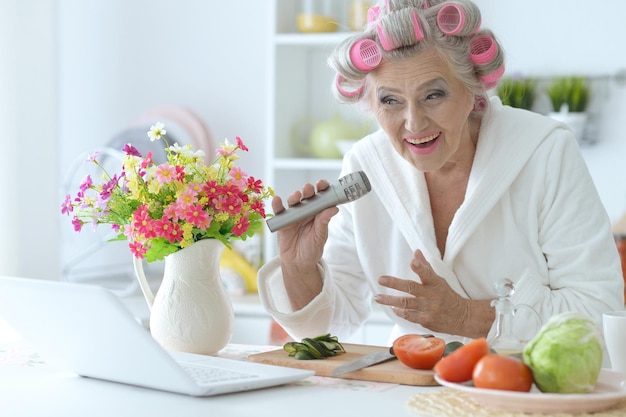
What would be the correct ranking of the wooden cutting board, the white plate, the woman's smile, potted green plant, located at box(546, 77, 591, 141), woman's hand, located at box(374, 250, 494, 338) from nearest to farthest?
the white plate, the wooden cutting board, woman's hand, located at box(374, 250, 494, 338), the woman's smile, potted green plant, located at box(546, 77, 591, 141)

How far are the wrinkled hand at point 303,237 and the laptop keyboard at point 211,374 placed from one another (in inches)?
15.5

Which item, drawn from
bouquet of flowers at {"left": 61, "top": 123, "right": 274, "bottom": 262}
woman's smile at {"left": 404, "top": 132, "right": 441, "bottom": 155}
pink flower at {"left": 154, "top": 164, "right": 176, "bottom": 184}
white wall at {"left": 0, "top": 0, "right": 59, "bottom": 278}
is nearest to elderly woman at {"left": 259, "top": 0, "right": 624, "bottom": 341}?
woman's smile at {"left": 404, "top": 132, "right": 441, "bottom": 155}

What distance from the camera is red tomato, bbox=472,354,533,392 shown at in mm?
1280

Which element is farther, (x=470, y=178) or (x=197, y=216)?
(x=470, y=178)

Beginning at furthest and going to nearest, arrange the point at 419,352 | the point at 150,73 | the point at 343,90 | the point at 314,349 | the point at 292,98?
the point at 150,73 → the point at 292,98 → the point at 343,90 → the point at 314,349 → the point at 419,352

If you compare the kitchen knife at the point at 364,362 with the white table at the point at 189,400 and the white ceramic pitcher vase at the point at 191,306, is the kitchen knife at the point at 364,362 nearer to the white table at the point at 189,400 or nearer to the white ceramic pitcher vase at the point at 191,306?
the white table at the point at 189,400

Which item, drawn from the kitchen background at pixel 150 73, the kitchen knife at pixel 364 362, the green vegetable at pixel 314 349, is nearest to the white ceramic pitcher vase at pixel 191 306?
the green vegetable at pixel 314 349

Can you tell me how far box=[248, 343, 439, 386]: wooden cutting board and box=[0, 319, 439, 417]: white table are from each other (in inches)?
0.6

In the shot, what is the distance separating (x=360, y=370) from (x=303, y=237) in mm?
434

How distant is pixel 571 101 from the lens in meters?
3.51

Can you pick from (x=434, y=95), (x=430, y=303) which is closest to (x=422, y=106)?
(x=434, y=95)

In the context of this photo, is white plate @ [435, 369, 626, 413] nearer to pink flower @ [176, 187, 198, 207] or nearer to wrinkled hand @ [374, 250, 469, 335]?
wrinkled hand @ [374, 250, 469, 335]

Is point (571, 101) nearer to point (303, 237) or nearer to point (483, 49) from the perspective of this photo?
point (483, 49)

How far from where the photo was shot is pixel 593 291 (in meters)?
1.92
